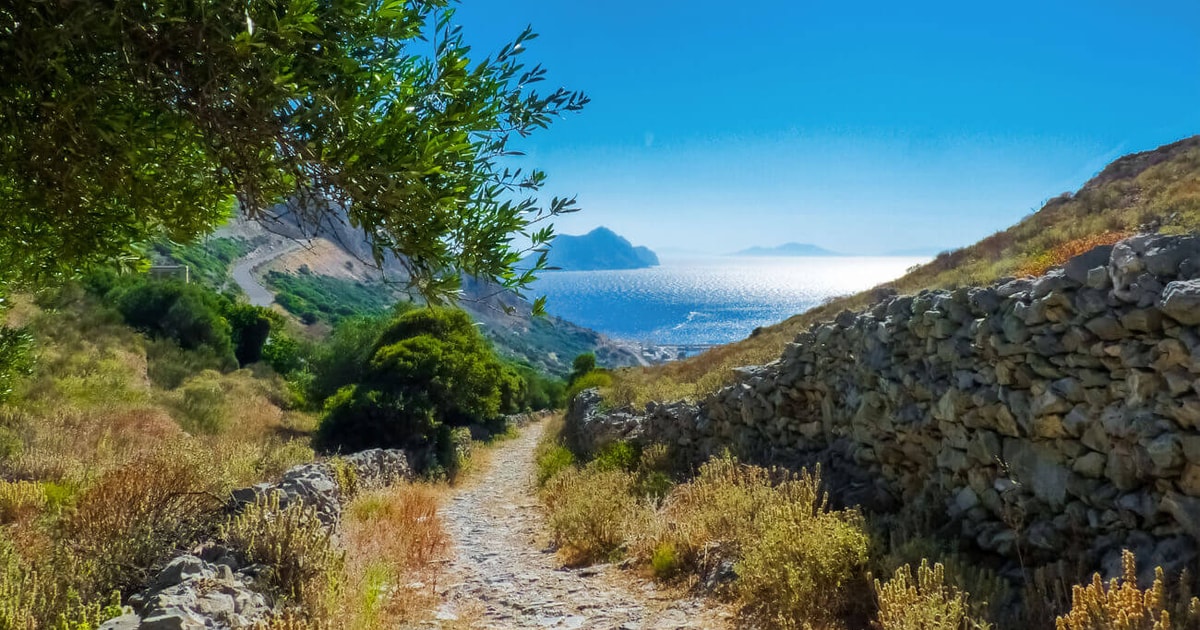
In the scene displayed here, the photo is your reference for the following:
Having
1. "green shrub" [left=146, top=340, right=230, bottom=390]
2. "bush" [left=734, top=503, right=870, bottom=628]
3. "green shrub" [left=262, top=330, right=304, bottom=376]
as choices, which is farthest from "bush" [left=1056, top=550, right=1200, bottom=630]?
"green shrub" [left=262, top=330, right=304, bottom=376]

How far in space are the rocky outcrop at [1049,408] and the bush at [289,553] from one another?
5.71 meters

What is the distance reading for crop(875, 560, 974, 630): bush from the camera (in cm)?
404

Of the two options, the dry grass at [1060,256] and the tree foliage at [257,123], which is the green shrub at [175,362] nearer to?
the tree foliage at [257,123]

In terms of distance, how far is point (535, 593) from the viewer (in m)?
7.07

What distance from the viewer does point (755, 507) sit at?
7.34 meters

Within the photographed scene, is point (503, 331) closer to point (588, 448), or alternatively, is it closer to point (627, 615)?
point (588, 448)

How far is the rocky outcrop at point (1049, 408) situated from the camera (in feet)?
14.7

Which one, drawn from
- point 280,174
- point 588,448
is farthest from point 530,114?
point 588,448

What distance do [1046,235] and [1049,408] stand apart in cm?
1266

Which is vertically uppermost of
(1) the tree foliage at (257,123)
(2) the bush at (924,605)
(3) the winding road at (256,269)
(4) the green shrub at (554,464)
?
(3) the winding road at (256,269)

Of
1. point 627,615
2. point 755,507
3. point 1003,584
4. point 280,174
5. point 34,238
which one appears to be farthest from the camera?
point 755,507

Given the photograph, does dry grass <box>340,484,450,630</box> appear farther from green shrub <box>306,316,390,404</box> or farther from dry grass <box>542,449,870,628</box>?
green shrub <box>306,316,390,404</box>

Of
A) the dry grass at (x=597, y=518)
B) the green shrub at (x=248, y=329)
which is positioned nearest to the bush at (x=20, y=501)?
the dry grass at (x=597, y=518)

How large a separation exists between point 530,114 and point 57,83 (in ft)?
8.81
